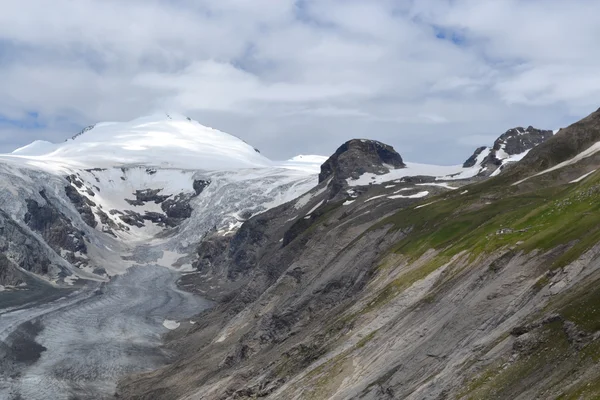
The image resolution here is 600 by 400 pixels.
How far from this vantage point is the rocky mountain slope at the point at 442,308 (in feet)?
128

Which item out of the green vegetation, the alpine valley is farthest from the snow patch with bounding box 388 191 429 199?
the green vegetation

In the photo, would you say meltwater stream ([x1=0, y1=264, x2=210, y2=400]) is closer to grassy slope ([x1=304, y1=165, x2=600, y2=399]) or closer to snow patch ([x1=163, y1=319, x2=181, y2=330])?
snow patch ([x1=163, y1=319, x2=181, y2=330])

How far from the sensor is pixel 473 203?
9219cm

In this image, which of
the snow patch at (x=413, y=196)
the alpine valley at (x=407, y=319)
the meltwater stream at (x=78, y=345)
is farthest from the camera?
the snow patch at (x=413, y=196)

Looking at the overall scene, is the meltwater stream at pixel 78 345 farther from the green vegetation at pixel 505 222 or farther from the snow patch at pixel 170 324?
the green vegetation at pixel 505 222

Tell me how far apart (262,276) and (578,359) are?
103120 mm

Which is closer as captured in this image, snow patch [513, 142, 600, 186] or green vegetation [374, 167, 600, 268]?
green vegetation [374, 167, 600, 268]

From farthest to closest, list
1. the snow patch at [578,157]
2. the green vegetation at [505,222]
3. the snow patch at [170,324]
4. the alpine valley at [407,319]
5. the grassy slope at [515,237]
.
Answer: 1. the snow patch at [170,324]
2. the snow patch at [578,157]
3. the green vegetation at [505,222]
4. the alpine valley at [407,319]
5. the grassy slope at [515,237]

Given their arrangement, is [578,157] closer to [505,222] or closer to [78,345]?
[505,222]

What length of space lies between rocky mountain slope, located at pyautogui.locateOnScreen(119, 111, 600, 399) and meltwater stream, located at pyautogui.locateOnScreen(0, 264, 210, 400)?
8195 millimetres

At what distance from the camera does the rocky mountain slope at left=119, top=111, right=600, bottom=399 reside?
38969mm

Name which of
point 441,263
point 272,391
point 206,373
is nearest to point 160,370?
point 206,373

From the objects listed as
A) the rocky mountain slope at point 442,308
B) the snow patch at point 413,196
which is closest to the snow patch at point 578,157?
the rocky mountain slope at point 442,308

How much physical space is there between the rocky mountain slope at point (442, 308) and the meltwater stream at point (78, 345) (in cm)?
819
